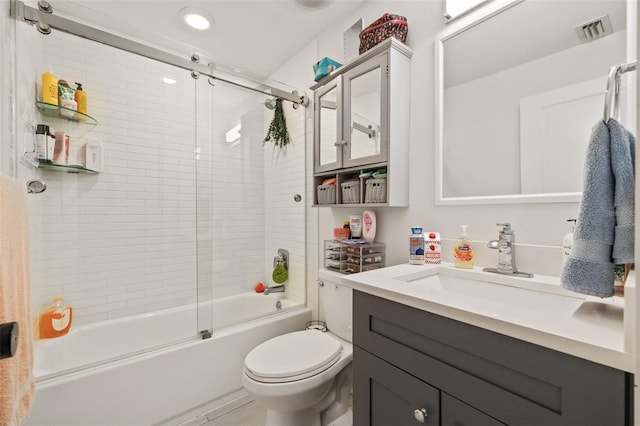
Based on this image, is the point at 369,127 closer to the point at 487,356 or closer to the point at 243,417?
the point at 487,356

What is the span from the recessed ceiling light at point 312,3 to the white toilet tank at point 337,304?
166cm

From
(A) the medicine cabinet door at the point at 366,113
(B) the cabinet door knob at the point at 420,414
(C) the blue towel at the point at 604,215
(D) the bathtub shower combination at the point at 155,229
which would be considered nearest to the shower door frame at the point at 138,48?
(D) the bathtub shower combination at the point at 155,229

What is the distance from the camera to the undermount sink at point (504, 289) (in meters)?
0.86

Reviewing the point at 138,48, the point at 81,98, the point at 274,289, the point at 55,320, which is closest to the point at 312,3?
the point at 138,48

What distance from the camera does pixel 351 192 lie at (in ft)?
5.24

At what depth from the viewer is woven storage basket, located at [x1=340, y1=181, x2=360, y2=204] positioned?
1.57m

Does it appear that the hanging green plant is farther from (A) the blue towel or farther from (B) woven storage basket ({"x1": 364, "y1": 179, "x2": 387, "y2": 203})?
(A) the blue towel

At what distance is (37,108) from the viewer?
1577mm

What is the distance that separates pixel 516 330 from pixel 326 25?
215 cm

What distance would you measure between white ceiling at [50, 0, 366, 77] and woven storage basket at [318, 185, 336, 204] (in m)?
1.10

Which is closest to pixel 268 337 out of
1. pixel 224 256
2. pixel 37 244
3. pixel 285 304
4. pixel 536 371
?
pixel 285 304

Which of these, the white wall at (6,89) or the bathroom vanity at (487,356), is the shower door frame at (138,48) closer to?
the white wall at (6,89)

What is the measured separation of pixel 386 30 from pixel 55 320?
2.48 metres

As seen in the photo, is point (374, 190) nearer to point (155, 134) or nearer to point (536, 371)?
point (536, 371)
